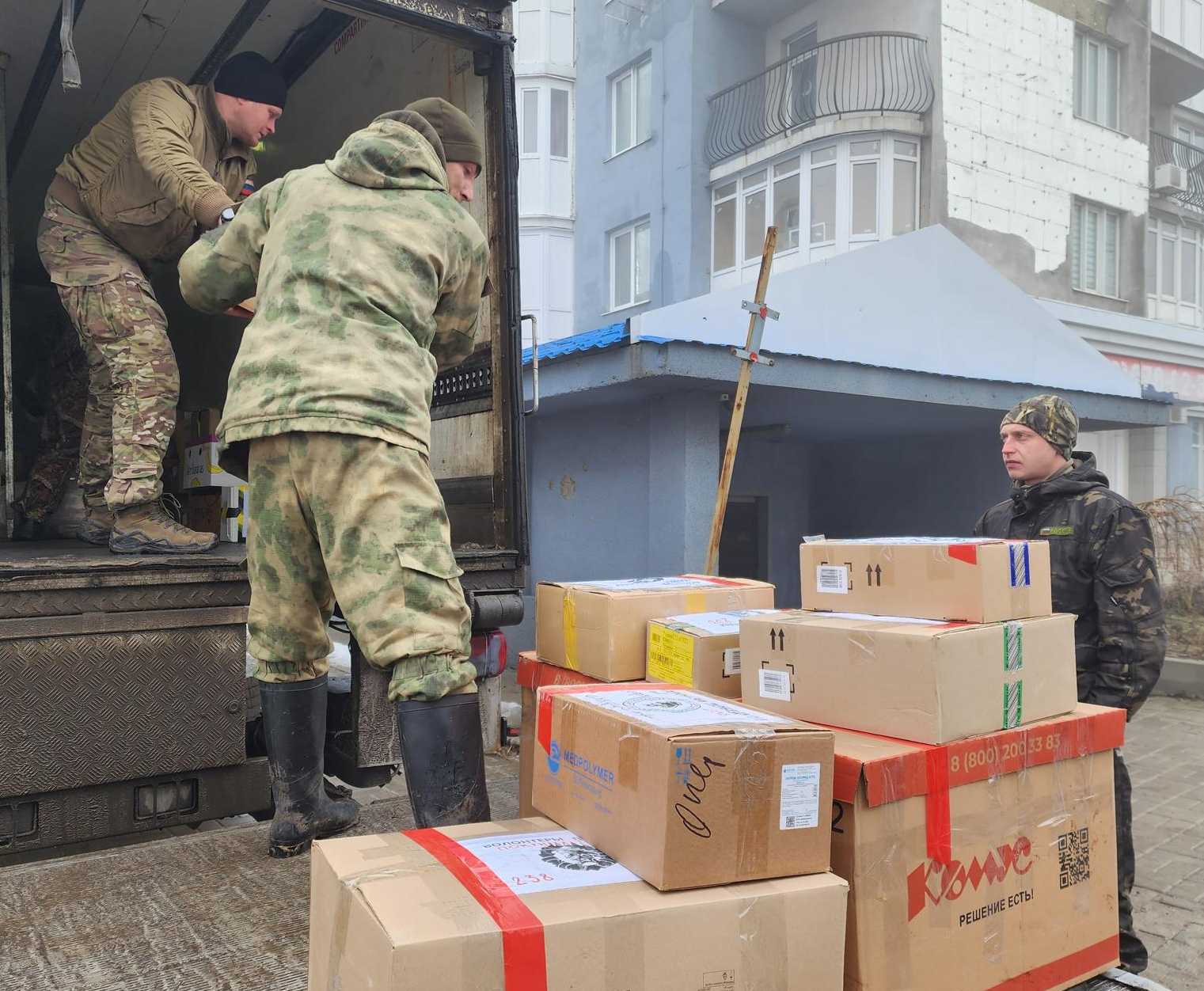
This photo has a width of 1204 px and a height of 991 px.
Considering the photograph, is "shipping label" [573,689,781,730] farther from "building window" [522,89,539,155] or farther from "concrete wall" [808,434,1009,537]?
"building window" [522,89,539,155]

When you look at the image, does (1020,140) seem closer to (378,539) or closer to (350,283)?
(350,283)

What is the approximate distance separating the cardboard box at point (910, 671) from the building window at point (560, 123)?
Answer: 20152mm

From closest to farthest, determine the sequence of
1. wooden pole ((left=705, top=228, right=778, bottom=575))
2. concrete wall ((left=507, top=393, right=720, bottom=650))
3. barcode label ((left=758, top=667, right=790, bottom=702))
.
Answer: barcode label ((left=758, top=667, right=790, bottom=702)) < wooden pole ((left=705, top=228, right=778, bottom=575)) < concrete wall ((left=507, top=393, right=720, bottom=650))

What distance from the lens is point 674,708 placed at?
1.64 m

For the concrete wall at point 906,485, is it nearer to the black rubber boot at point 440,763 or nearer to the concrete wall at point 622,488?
the concrete wall at point 622,488

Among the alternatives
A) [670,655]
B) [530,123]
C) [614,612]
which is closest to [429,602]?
[614,612]

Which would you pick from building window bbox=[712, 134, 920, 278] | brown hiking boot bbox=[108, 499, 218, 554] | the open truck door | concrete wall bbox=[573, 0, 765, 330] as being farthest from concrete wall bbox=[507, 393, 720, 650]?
concrete wall bbox=[573, 0, 765, 330]

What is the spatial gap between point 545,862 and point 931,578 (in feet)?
3.46

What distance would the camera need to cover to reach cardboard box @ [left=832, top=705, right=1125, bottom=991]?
1628 mm

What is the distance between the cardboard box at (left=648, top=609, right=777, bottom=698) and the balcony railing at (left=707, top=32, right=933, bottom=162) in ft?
45.6

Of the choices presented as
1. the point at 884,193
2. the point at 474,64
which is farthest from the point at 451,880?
the point at 884,193

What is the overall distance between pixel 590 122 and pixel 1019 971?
19169 mm

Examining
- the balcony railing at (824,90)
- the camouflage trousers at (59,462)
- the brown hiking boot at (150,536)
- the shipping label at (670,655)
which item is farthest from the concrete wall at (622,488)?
the balcony railing at (824,90)

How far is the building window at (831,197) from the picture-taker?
47.2 feet
